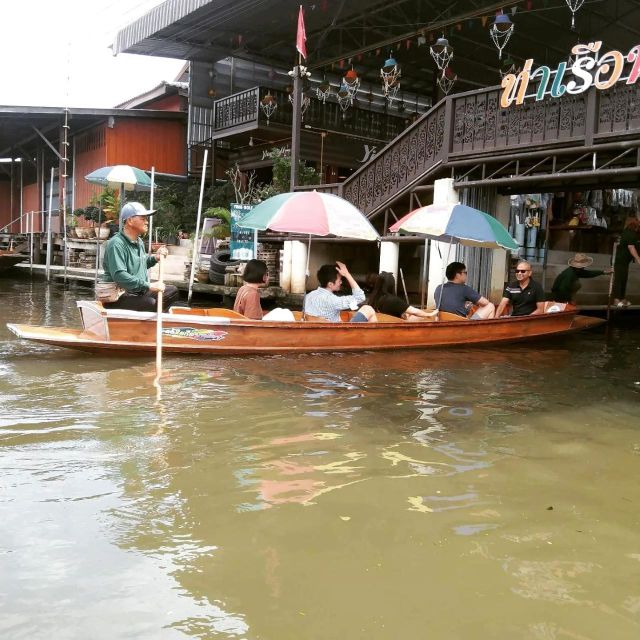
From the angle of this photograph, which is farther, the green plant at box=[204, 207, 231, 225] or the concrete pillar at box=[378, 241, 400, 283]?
the green plant at box=[204, 207, 231, 225]

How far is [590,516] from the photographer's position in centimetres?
356

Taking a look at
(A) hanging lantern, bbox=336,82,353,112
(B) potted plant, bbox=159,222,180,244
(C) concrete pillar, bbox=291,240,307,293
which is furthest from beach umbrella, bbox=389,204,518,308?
(B) potted plant, bbox=159,222,180,244

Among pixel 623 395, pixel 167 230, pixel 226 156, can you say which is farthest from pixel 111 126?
pixel 623 395

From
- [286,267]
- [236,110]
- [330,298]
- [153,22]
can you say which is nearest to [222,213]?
[286,267]

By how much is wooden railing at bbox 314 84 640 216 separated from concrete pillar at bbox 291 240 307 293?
145cm

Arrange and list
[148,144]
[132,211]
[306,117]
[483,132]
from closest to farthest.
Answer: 1. [132,211]
2. [483,132]
3. [306,117]
4. [148,144]

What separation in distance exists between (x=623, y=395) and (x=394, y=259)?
7.53 m

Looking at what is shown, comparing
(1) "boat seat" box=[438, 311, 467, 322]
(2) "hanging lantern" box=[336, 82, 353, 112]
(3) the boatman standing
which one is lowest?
(1) "boat seat" box=[438, 311, 467, 322]

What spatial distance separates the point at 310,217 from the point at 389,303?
2.29 metres

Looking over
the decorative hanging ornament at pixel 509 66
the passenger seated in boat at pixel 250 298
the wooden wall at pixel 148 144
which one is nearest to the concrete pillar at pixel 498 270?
the decorative hanging ornament at pixel 509 66

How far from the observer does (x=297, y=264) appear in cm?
1516

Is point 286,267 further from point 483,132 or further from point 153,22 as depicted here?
point 153,22

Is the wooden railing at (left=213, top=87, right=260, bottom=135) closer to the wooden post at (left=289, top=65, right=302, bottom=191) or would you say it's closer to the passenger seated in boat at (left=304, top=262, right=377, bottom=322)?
the wooden post at (left=289, top=65, right=302, bottom=191)

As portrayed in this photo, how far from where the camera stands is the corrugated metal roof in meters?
16.9
